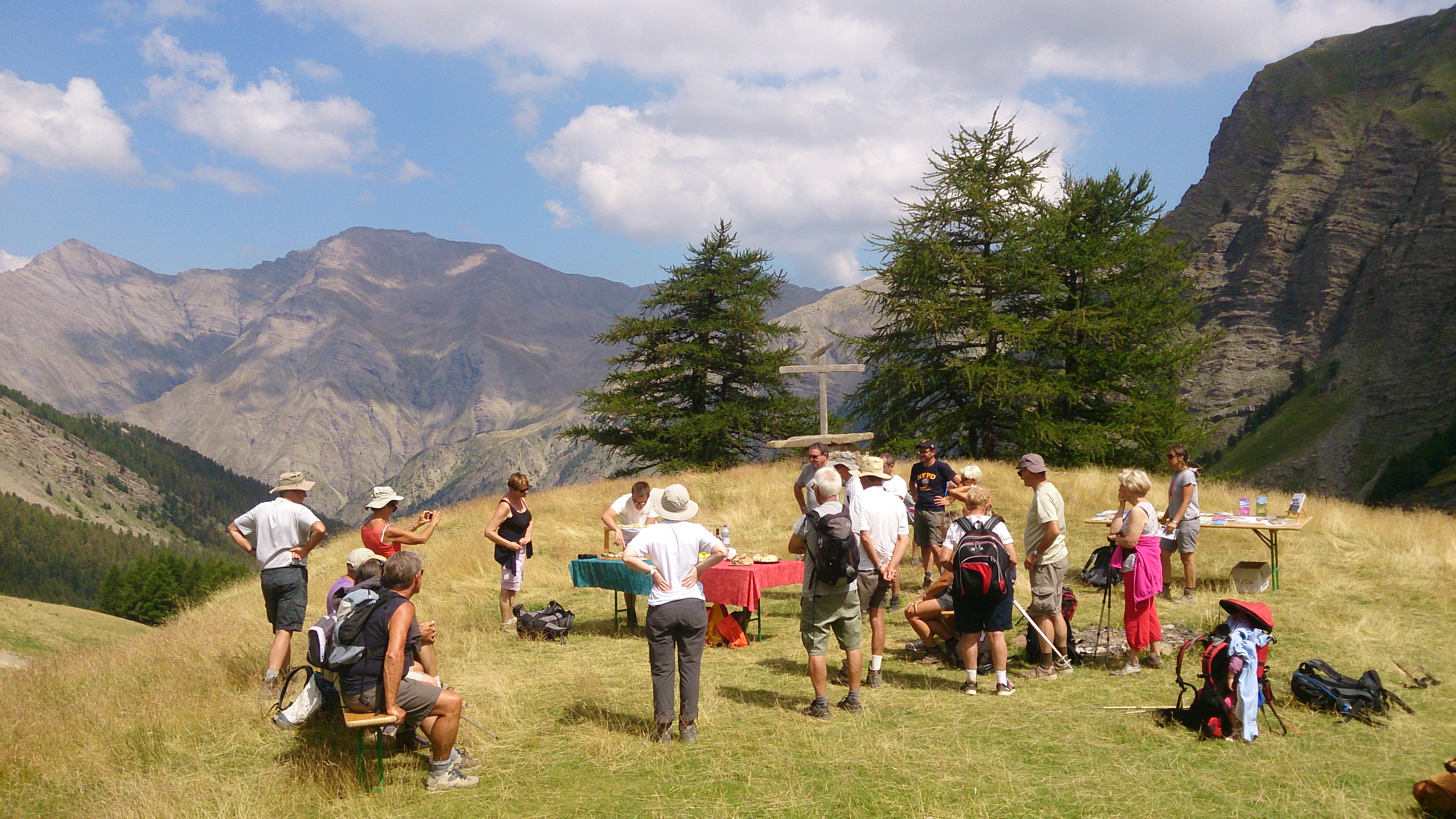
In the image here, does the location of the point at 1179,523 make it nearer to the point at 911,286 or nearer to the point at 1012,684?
the point at 1012,684

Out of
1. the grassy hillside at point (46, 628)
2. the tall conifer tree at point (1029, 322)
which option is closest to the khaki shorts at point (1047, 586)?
→ the tall conifer tree at point (1029, 322)

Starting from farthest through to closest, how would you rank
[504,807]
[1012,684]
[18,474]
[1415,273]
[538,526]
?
[18,474] → [1415,273] → [538,526] → [1012,684] → [504,807]

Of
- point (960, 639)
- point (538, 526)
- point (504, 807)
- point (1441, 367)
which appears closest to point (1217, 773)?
point (960, 639)

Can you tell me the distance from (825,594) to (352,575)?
158 inches

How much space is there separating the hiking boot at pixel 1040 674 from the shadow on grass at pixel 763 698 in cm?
228

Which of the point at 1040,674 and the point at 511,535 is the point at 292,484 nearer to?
the point at 511,535

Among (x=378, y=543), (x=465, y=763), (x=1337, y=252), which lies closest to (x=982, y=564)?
(x=465, y=763)

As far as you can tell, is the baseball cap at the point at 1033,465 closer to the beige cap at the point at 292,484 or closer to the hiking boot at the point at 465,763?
the hiking boot at the point at 465,763

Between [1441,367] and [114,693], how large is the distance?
383ft

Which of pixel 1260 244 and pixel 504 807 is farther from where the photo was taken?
pixel 1260 244

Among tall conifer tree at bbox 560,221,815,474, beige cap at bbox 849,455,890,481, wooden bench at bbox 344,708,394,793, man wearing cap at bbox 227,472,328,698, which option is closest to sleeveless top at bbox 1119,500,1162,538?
beige cap at bbox 849,455,890,481

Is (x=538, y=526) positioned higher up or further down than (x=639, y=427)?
further down

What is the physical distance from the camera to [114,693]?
8.75 metres

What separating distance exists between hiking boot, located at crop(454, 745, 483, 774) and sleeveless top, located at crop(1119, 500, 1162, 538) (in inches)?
245
